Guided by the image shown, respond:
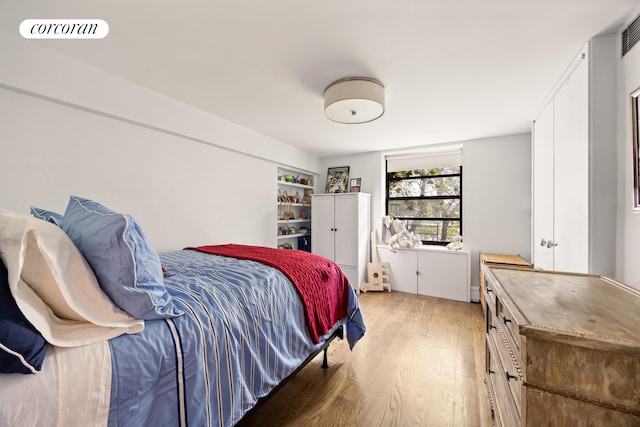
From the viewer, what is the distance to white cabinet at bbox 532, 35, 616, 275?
4.89 ft

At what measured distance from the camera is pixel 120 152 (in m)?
2.23

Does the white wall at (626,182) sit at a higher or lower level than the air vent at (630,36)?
lower

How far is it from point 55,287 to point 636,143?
2605 millimetres

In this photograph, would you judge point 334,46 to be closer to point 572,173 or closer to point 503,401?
point 572,173

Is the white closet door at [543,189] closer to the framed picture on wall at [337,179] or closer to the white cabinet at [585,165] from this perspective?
the white cabinet at [585,165]

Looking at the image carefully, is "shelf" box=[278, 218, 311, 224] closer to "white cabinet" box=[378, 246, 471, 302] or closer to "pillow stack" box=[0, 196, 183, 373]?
"white cabinet" box=[378, 246, 471, 302]

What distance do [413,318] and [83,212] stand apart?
319cm

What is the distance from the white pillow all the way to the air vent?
271 cm

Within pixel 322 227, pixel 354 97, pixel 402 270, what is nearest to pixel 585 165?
pixel 354 97

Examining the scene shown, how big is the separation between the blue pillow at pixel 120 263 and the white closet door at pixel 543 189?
9.26 feet

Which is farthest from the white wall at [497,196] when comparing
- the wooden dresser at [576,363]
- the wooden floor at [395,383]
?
the wooden dresser at [576,363]

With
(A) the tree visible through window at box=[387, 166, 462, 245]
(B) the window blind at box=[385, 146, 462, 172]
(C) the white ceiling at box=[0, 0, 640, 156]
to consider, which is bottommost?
(A) the tree visible through window at box=[387, 166, 462, 245]

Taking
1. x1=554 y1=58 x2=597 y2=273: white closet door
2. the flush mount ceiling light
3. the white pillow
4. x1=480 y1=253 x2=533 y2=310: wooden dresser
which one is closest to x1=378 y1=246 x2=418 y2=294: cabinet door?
x1=480 y1=253 x2=533 y2=310: wooden dresser

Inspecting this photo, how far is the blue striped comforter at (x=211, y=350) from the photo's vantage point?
2.94ft
